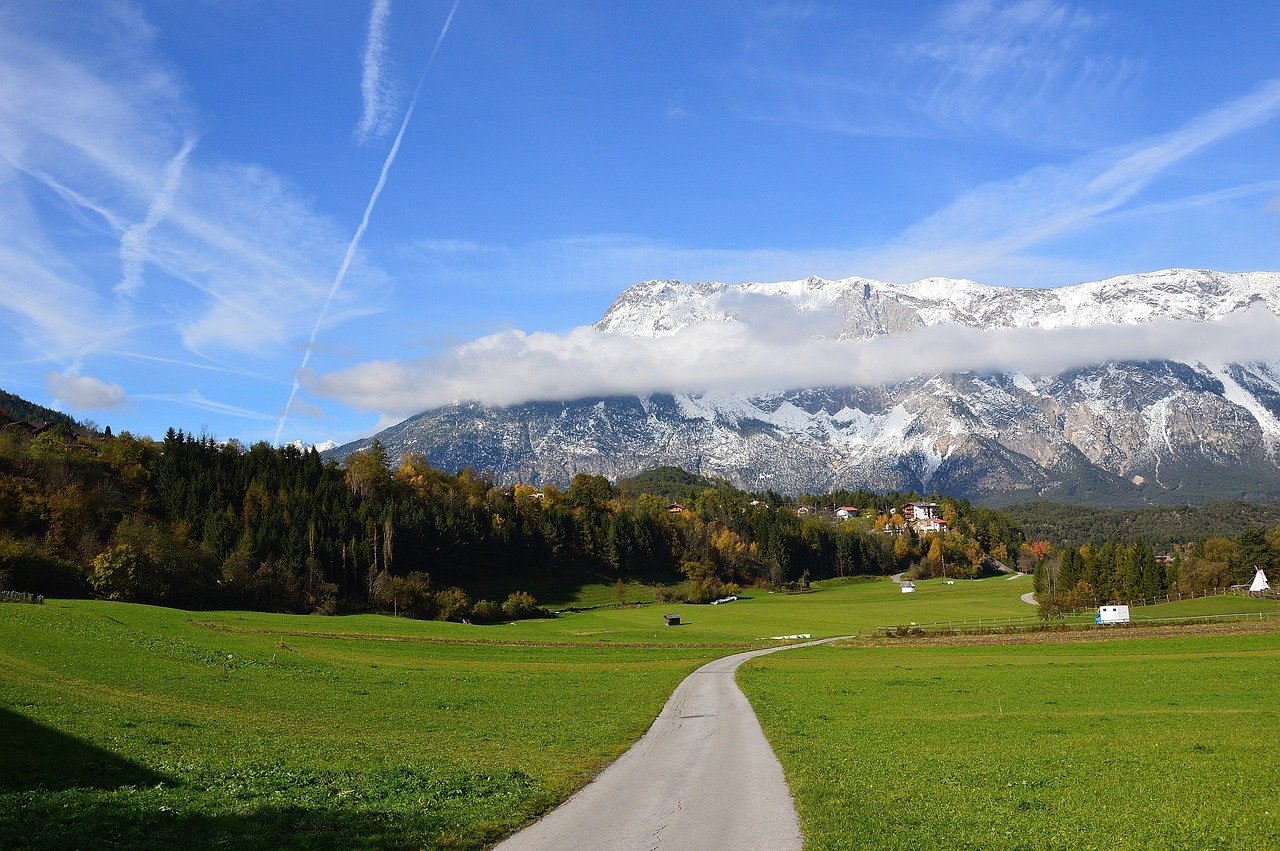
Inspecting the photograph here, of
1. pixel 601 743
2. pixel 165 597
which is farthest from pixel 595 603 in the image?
pixel 601 743

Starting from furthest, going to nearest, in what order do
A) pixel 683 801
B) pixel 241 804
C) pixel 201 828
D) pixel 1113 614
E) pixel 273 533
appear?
pixel 273 533 < pixel 1113 614 < pixel 683 801 < pixel 241 804 < pixel 201 828

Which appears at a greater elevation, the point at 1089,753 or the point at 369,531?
the point at 369,531

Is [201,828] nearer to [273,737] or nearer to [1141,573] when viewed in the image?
[273,737]

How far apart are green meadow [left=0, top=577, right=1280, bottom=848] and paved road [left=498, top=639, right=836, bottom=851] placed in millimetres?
705

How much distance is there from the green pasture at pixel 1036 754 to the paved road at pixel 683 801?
80 centimetres

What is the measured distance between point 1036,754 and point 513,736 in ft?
58.4

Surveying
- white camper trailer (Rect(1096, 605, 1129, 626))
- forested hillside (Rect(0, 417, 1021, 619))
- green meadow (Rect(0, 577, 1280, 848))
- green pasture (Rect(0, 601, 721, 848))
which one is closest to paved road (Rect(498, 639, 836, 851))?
green meadow (Rect(0, 577, 1280, 848))

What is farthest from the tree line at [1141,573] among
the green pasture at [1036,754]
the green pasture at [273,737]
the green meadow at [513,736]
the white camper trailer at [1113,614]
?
the green pasture at [273,737]

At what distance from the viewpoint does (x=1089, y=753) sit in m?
25.4

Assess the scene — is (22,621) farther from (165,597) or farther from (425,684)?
(165,597)

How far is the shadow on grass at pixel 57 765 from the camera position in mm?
18722

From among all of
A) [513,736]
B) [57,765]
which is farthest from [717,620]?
[57,765]

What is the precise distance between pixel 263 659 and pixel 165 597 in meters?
50.5

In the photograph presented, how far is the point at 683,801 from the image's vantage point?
1983 cm
